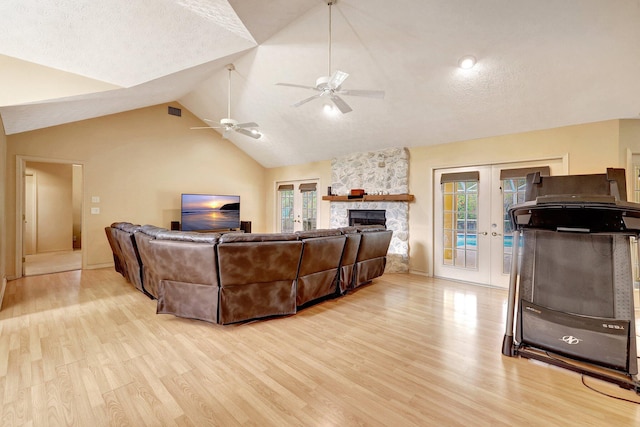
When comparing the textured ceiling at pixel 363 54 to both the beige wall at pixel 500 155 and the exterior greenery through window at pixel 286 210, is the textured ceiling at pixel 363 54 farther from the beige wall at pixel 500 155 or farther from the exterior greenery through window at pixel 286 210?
the exterior greenery through window at pixel 286 210

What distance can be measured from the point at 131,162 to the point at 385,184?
18.2 feet

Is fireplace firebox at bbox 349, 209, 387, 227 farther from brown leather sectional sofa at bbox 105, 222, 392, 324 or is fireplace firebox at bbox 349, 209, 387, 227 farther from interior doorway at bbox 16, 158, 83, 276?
interior doorway at bbox 16, 158, 83, 276

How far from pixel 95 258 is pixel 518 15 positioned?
25.2 ft

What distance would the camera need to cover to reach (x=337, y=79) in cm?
285

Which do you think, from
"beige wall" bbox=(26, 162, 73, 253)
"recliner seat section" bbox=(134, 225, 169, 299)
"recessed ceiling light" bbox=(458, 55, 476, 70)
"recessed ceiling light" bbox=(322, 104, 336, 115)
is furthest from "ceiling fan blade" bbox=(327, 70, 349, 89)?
"beige wall" bbox=(26, 162, 73, 253)

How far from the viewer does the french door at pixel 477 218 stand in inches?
174

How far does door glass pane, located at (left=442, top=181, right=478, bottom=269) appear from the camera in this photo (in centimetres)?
480

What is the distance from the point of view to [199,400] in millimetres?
1779

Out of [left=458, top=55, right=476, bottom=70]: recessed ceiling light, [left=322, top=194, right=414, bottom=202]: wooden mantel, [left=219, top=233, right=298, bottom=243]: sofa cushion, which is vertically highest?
[left=458, top=55, right=476, bottom=70]: recessed ceiling light

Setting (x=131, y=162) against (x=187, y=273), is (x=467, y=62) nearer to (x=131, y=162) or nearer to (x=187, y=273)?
(x=187, y=273)

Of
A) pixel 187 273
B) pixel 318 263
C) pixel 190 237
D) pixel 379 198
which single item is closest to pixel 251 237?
pixel 190 237

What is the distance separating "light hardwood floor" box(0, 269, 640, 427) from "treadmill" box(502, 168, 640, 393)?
19cm

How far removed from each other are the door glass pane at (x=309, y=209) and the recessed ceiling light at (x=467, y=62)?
15.3ft

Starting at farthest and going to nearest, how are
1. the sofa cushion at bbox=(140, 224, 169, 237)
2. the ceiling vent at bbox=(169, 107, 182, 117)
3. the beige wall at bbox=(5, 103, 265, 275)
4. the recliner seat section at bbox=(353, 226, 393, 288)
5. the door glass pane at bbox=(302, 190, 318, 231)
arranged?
the door glass pane at bbox=(302, 190, 318, 231)
the ceiling vent at bbox=(169, 107, 182, 117)
the beige wall at bbox=(5, 103, 265, 275)
the recliner seat section at bbox=(353, 226, 393, 288)
the sofa cushion at bbox=(140, 224, 169, 237)
